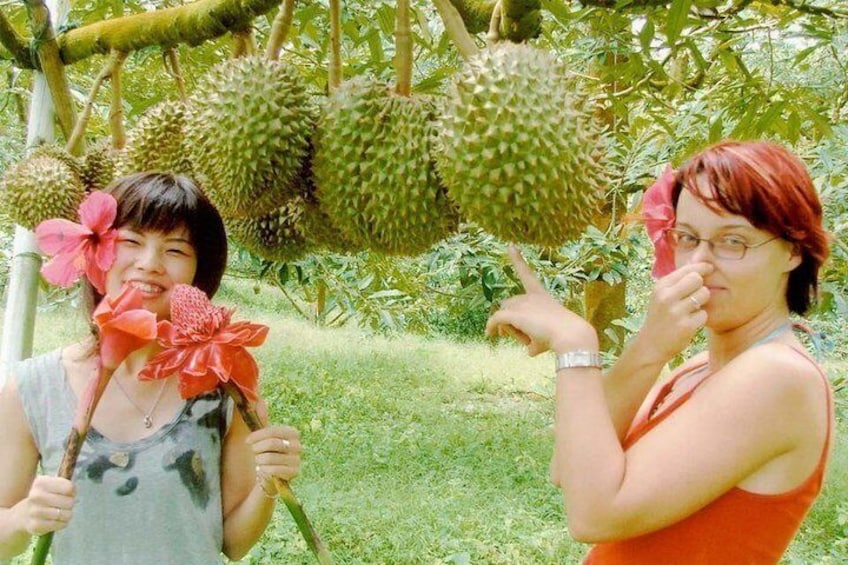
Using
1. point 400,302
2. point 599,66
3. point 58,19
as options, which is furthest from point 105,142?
point 400,302

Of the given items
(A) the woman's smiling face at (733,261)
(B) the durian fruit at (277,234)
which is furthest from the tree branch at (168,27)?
(A) the woman's smiling face at (733,261)

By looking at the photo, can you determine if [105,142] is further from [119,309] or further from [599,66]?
[599,66]

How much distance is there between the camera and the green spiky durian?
1.32 metres

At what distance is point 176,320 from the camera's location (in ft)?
2.49

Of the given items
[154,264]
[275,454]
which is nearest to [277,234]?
[154,264]

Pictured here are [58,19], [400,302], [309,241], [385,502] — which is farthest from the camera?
[385,502]

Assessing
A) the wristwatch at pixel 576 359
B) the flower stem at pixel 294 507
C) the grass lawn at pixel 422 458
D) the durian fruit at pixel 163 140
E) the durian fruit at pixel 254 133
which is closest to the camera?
the flower stem at pixel 294 507

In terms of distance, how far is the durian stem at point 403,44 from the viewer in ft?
2.76

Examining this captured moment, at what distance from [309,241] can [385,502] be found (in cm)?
321

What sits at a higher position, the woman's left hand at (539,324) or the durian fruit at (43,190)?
the durian fruit at (43,190)

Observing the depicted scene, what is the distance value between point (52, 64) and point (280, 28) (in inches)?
25.7

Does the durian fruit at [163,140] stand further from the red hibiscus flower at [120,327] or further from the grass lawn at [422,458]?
the grass lawn at [422,458]

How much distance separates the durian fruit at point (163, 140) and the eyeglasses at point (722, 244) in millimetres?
706

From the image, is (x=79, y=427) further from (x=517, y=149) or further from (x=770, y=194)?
(x=770, y=194)
